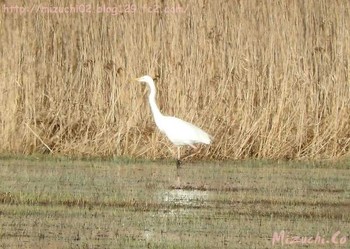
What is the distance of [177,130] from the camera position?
314 inches

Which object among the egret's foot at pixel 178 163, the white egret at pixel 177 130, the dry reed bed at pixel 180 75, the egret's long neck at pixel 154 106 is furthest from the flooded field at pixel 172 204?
the dry reed bed at pixel 180 75

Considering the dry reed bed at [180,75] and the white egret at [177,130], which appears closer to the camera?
the white egret at [177,130]

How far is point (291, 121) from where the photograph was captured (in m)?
8.69

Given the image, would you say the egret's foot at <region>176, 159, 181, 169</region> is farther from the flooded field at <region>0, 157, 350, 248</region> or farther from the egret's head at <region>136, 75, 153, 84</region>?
the egret's head at <region>136, 75, 153, 84</region>

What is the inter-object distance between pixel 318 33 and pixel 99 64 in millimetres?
1501

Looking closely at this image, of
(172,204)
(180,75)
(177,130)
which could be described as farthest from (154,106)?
(172,204)

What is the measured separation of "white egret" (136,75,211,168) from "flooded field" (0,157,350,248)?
0.53ft

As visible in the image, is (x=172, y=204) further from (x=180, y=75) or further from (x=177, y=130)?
(x=180, y=75)

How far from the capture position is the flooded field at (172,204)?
580cm

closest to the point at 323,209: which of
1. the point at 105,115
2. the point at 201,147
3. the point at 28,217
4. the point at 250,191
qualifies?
the point at 250,191

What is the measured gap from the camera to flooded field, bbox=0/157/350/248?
19.0 ft

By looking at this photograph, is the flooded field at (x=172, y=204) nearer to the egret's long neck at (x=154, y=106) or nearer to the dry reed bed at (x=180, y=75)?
the egret's long neck at (x=154, y=106)

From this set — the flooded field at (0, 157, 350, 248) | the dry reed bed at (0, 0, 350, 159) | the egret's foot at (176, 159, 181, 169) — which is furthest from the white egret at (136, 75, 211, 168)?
the dry reed bed at (0, 0, 350, 159)

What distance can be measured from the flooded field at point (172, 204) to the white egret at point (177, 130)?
163 mm
